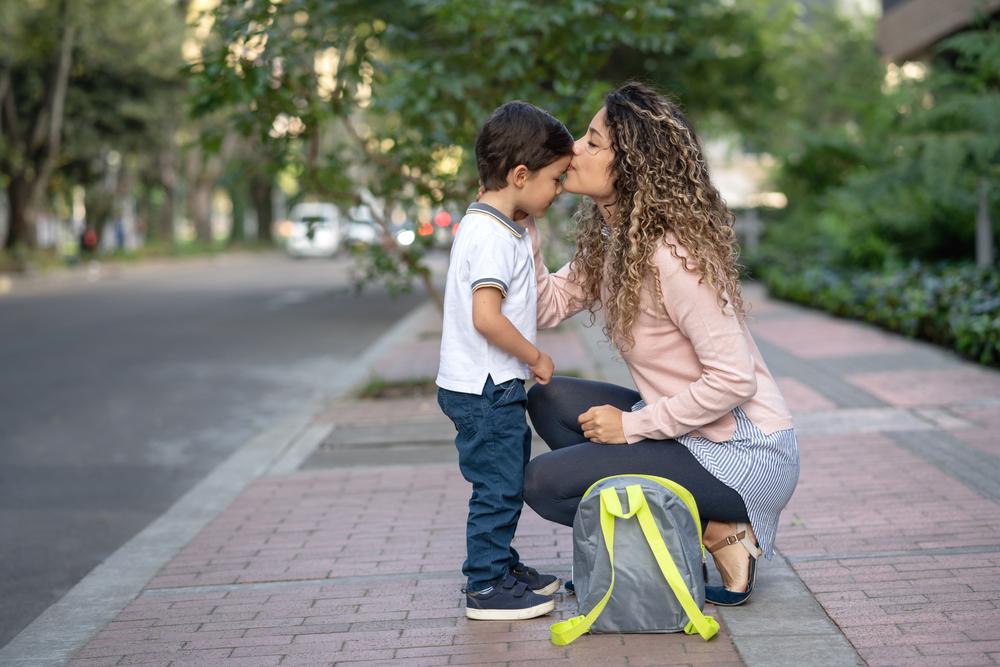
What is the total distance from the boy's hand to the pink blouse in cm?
25

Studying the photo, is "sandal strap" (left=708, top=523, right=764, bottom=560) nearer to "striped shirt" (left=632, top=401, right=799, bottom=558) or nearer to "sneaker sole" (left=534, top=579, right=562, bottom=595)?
"striped shirt" (left=632, top=401, right=799, bottom=558)

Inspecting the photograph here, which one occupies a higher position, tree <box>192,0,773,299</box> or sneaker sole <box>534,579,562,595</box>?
tree <box>192,0,773,299</box>

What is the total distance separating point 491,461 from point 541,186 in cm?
83

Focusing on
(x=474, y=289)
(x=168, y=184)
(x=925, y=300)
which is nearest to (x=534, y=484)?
(x=474, y=289)

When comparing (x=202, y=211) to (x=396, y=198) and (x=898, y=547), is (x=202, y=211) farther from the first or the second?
(x=898, y=547)

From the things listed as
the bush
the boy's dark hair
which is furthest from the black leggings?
the bush

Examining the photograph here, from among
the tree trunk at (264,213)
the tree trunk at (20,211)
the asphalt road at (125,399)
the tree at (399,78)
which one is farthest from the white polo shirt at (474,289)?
the tree trunk at (264,213)

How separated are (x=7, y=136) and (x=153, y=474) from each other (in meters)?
26.4

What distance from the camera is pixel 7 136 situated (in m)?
30.6

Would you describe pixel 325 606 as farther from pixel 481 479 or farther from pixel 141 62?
pixel 141 62

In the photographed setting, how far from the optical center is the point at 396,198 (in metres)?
9.15

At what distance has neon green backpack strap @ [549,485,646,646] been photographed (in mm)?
3482

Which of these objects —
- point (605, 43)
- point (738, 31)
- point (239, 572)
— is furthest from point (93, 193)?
point (239, 572)

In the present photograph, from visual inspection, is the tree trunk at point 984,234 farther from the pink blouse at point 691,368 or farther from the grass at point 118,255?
the grass at point 118,255
